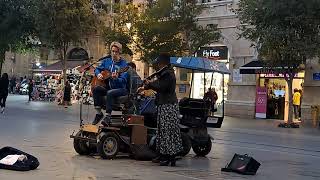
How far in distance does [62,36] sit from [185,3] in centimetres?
Answer: 872

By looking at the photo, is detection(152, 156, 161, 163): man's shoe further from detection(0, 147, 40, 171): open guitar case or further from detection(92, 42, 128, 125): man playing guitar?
detection(0, 147, 40, 171): open guitar case

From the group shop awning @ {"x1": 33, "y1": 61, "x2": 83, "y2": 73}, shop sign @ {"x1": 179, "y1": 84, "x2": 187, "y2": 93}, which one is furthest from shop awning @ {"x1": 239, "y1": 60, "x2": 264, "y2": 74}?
shop awning @ {"x1": 33, "y1": 61, "x2": 83, "y2": 73}

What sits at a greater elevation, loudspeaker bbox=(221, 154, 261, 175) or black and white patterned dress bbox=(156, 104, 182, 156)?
black and white patterned dress bbox=(156, 104, 182, 156)

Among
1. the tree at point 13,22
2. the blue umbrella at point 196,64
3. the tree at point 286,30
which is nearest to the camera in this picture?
the blue umbrella at point 196,64

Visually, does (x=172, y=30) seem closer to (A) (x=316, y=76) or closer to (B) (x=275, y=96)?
(B) (x=275, y=96)

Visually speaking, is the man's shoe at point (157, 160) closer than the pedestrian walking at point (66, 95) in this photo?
Yes

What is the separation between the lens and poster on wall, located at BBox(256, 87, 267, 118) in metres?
32.6

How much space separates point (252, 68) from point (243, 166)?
22235 mm

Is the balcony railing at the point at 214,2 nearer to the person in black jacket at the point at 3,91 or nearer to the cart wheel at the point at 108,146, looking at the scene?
the person in black jacket at the point at 3,91

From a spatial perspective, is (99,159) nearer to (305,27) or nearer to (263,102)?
(305,27)

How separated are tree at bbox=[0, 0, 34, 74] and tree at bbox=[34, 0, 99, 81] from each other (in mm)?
3092

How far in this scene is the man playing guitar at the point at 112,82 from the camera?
11.0 m

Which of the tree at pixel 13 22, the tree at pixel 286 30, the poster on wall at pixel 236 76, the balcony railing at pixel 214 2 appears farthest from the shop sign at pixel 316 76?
the tree at pixel 13 22

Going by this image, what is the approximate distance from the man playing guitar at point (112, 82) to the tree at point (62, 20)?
2485cm
